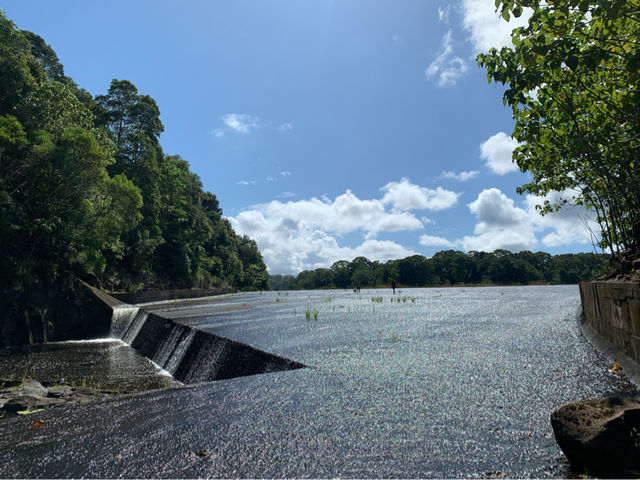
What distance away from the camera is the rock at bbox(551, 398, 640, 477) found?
11.6ft

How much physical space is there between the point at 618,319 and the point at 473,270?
134 meters

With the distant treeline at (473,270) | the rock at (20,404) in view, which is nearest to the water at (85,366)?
the rock at (20,404)

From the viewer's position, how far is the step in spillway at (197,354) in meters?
9.91

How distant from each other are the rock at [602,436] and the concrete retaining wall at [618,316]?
189 inches

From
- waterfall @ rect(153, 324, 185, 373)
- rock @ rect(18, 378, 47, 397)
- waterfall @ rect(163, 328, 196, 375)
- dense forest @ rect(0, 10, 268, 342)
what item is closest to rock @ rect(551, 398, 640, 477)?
rock @ rect(18, 378, 47, 397)

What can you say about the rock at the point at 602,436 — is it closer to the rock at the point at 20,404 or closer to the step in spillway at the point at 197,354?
the step in spillway at the point at 197,354

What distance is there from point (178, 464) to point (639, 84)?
11.4m

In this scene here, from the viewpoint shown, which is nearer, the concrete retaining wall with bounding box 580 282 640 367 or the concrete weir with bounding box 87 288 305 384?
the concrete retaining wall with bounding box 580 282 640 367

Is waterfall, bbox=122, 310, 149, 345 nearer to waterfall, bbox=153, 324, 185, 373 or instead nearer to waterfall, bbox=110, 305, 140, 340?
waterfall, bbox=110, 305, 140, 340

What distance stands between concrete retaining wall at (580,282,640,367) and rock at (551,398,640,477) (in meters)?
4.80

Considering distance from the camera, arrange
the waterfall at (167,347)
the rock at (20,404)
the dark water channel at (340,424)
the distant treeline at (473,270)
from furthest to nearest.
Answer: the distant treeline at (473,270) < the waterfall at (167,347) < the rock at (20,404) < the dark water channel at (340,424)

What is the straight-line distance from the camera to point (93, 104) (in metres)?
45.9

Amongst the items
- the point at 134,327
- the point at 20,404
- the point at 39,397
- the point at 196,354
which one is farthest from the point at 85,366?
the point at 134,327

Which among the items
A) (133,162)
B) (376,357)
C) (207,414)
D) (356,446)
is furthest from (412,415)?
(133,162)
